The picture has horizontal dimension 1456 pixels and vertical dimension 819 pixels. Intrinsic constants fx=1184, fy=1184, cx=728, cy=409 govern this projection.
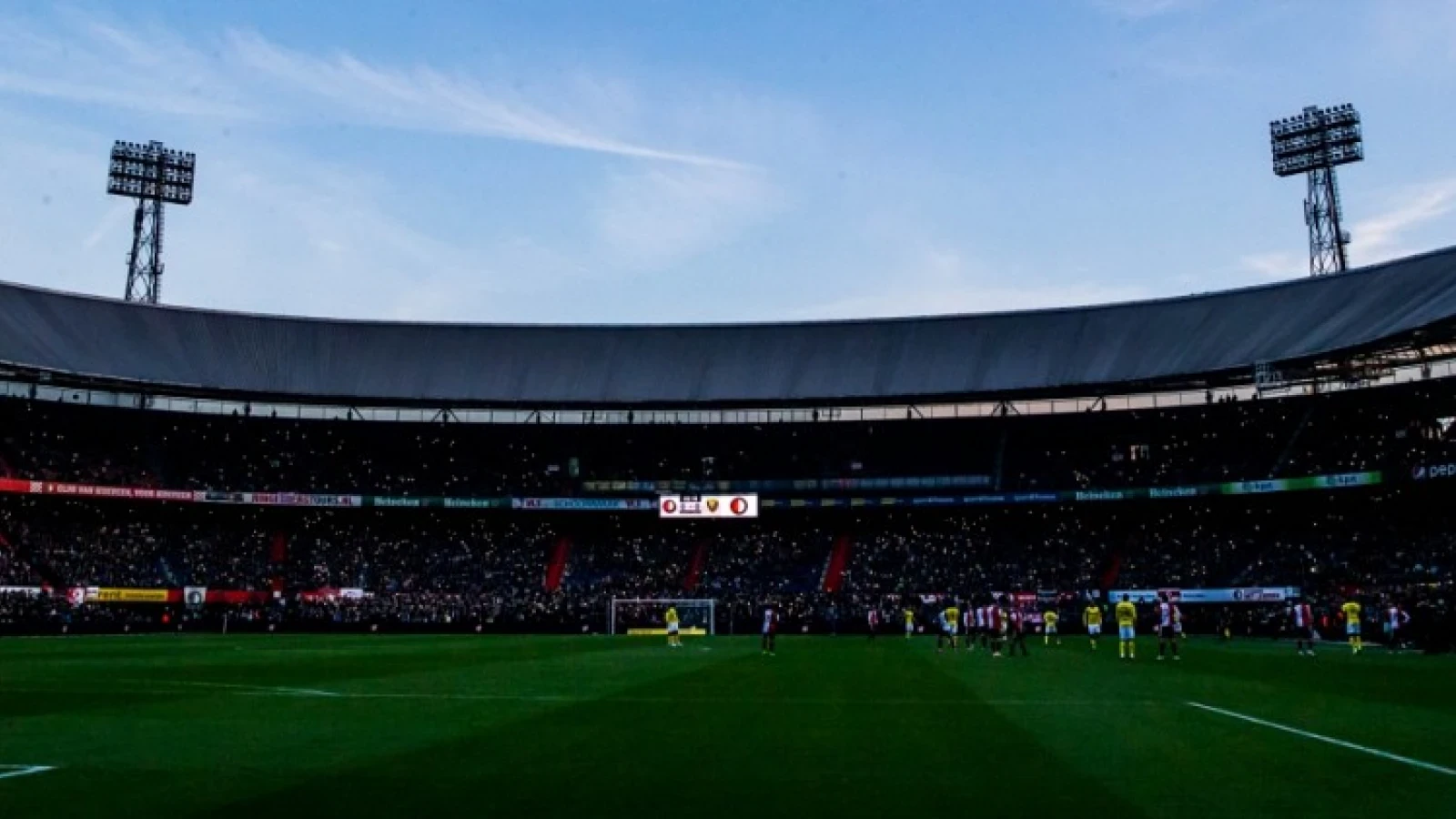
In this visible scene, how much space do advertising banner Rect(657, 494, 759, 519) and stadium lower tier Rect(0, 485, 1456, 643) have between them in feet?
16.8

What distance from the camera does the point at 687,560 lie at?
75375 millimetres

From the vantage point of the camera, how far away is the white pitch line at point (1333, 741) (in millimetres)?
11945

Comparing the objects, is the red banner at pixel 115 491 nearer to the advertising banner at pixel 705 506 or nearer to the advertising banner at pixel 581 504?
the advertising banner at pixel 581 504

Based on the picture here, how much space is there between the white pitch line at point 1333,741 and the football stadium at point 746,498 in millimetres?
6503

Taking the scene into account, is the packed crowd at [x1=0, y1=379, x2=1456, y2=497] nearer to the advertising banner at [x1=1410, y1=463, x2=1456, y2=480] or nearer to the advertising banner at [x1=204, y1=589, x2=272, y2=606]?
the advertising banner at [x1=1410, y1=463, x2=1456, y2=480]

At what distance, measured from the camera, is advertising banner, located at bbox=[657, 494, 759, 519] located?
66.6 m

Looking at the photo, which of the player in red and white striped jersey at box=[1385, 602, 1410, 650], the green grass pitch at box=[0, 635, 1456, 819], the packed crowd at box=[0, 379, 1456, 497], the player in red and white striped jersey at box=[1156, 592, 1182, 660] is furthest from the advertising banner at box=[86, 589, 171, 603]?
the player in red and white striped jersey at box=[1385, 602, 1410, 650]

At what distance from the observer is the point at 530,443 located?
80.4m

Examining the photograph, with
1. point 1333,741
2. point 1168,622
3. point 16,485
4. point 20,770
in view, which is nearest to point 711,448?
point 16,485

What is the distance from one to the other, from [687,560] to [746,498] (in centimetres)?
948

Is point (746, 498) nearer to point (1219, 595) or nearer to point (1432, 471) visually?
point (1219, 595)

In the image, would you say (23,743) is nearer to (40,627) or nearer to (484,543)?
(40,627)

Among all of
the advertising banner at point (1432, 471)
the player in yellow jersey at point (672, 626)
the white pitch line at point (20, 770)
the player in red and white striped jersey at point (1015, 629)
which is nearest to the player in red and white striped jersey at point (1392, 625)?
the player in red and white striped jersey at point (1015, 629)

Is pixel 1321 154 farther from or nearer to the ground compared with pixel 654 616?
farther from the ground
